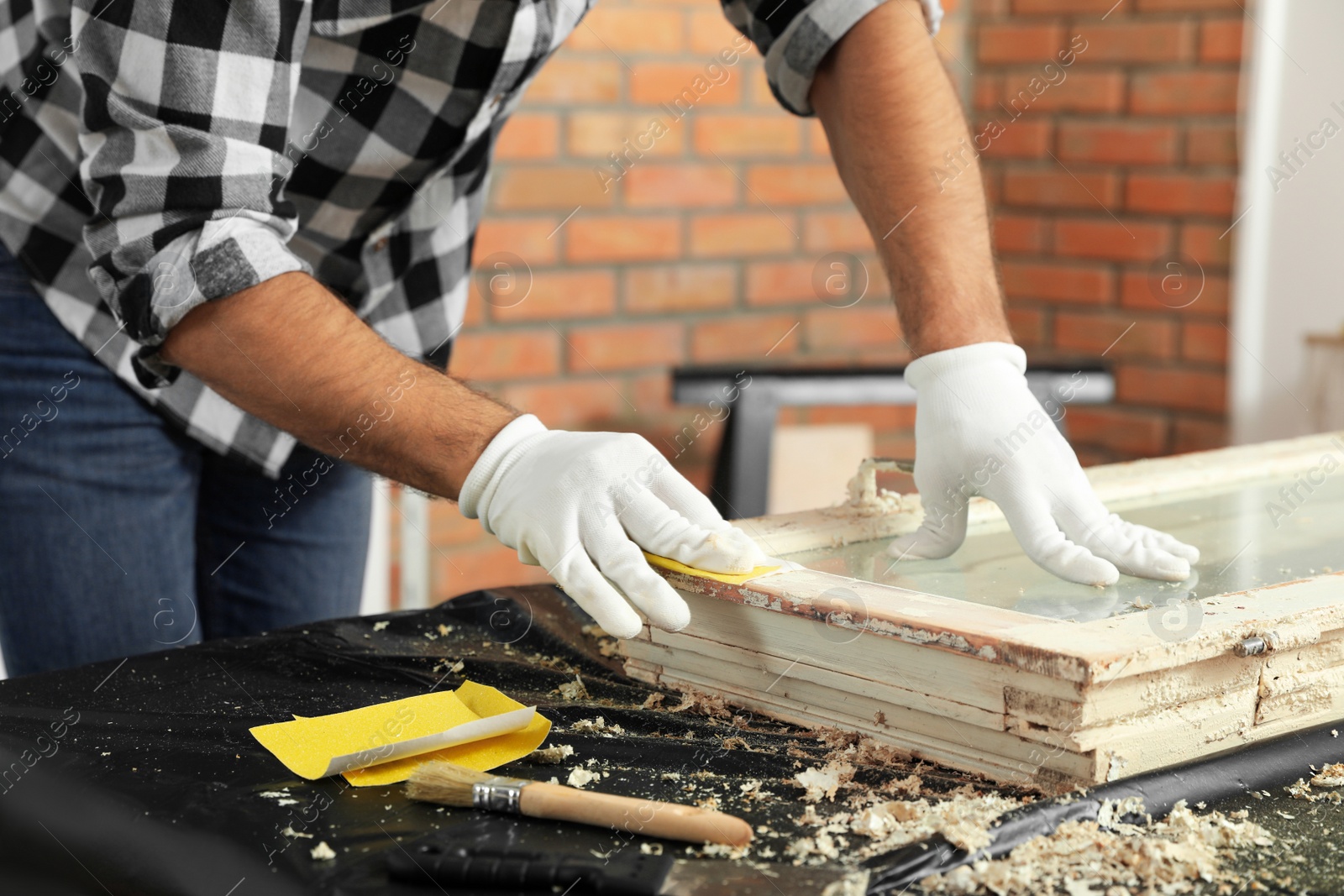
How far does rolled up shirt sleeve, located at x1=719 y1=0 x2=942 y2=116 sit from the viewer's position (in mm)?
1180

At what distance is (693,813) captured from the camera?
2.07 ft

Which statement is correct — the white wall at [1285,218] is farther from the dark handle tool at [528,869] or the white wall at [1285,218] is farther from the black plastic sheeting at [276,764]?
the dark handle tool at [528,869]

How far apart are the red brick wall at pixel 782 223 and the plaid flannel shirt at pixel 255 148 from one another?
0.81 m

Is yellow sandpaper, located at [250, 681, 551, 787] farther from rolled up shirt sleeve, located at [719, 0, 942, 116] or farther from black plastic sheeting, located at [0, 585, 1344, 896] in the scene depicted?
rolled up shirt sleeve, located at [719, 0, 942, 116]

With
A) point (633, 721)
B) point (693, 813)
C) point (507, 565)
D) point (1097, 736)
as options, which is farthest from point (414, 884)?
point (507, 565)

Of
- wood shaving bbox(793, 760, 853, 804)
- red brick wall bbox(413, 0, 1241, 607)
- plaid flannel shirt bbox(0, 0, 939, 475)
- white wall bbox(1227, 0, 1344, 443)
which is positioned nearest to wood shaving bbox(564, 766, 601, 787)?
wood shaving bbox(793, 760, 853, 804)

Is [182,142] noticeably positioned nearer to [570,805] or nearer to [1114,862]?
[570,805]

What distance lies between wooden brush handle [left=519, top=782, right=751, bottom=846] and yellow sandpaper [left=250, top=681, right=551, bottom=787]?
91 millimetres

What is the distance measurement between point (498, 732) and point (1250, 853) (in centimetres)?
42

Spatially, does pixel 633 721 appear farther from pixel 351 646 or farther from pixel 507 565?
pixel 507 565

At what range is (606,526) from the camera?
0.84 metres

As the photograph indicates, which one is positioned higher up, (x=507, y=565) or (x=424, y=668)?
(x=424, y=668)

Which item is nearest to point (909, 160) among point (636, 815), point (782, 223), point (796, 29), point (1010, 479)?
point (796, 29)

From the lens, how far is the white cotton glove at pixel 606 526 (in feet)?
2.74
